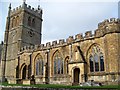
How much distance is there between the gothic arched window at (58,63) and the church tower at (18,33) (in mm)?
11752

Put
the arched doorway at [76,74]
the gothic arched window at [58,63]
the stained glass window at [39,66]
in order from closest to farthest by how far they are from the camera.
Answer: the arched doorway at [76,74]
the gothic arched window at [58,63]
the stained glass window at [39,66]

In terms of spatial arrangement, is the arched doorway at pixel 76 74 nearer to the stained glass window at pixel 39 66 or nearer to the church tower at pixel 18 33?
the stained glass window at pixel 39 66

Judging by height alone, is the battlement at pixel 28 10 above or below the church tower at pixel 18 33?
above

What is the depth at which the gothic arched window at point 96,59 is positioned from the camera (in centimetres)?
2716

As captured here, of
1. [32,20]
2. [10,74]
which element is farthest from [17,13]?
[10,74]

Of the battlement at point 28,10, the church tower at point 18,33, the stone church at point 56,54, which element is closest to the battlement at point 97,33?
the stone church at point 56,54

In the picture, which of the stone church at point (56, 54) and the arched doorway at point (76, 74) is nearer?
the stone church at point (56, 54)

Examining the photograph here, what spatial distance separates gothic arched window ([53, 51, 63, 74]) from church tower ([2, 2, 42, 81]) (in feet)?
38.6

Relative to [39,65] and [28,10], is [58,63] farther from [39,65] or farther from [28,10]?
[28,10]

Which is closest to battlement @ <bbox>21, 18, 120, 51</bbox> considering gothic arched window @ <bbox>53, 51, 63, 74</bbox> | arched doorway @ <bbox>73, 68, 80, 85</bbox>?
gothic arched window @ <bbox>53, 51, 63, 74</bbox>

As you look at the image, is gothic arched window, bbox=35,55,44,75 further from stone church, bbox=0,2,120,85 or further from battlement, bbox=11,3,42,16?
battlement, bbox=11,3,42,16

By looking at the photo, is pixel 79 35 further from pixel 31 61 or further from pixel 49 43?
pixel 31 61

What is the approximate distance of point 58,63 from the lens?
33.6m

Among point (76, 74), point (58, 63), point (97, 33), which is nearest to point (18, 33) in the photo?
point (58, 63)
